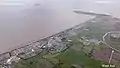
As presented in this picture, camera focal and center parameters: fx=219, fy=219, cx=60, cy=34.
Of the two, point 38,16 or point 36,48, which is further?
point 38,16

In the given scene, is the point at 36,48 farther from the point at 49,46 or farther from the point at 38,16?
the point at 38,16

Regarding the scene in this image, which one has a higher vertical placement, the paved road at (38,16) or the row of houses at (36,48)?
the paved road at (38,16)

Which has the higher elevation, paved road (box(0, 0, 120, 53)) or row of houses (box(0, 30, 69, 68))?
paved road (box(0, 0, 120, 53))

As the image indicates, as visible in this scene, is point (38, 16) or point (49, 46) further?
point (38, 16)

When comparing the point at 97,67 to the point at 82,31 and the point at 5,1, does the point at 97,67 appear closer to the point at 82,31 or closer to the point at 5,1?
the point at 82,31

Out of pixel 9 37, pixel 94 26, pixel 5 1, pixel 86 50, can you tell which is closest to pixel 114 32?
pixel 94 26

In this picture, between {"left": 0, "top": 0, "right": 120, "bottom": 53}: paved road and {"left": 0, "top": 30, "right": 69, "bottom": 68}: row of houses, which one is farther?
{"left": 0, "top": 0, "right": 120, "bottom": 53}: paved road

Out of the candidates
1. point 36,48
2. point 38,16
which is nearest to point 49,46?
point 36,48

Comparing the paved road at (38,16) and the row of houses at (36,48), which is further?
the paved road at (38,16)

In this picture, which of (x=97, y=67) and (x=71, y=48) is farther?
(x=71, y=48)

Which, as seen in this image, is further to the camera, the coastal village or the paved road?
the paved road

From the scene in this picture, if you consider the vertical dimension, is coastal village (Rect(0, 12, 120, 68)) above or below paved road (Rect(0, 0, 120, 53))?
below
